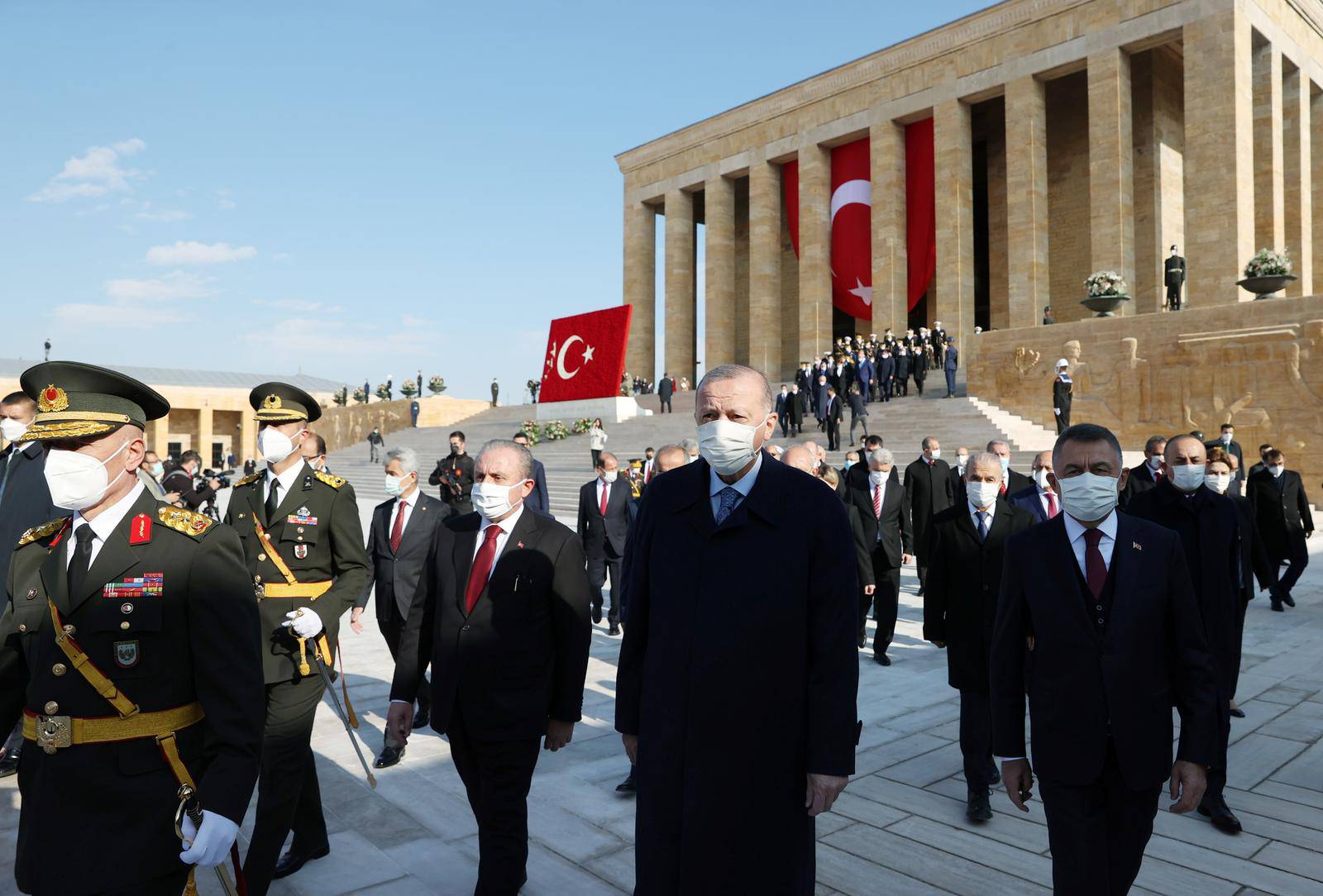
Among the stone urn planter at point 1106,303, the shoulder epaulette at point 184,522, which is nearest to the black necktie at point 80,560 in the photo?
the shoulder epaulette at point 184,522

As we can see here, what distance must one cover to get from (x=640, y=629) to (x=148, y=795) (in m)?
1.26

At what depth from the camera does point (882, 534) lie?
771 centimetres

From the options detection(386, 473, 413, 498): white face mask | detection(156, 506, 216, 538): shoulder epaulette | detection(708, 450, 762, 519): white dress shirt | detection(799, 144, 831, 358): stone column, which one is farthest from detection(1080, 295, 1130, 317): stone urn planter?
detection(156, 506, 216, 538): shoulder epaulette

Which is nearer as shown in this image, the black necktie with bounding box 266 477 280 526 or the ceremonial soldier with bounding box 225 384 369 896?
the ceremonial soldier with bounding box 225 384 369 896

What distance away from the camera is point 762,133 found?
33719 millimetres

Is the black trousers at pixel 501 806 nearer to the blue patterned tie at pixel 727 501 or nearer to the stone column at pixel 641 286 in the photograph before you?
the blue patterned tie at pixel 727 501

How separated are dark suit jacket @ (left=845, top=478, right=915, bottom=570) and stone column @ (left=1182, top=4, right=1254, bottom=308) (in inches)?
764

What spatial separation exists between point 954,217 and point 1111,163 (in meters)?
4.88

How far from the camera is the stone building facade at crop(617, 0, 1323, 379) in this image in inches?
912

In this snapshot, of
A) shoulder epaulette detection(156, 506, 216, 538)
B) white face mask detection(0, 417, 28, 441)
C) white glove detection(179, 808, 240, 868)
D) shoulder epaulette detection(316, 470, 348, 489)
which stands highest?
white face mask detection(0, 417, 28, 441)

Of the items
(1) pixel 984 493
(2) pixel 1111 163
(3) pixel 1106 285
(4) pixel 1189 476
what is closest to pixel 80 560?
(1) pixel 984 493

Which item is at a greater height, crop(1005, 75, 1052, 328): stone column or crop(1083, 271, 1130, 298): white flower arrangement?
crop(1005, 75, 1052, 328): stone column

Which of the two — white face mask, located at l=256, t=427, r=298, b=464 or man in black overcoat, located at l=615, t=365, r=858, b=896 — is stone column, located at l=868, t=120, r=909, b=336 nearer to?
white face mask, located at l=256, t=427, r=298, b=464

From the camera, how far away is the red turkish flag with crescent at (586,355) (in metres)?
27.2
